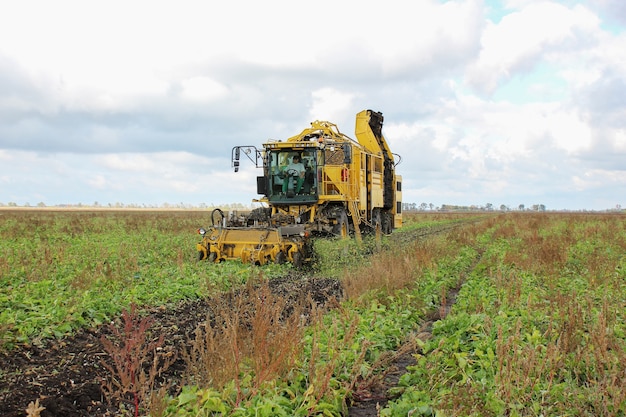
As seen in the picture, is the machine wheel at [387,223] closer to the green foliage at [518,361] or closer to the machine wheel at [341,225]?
the machine wheel at [341,225]

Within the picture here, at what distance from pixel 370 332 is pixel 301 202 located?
9256mm

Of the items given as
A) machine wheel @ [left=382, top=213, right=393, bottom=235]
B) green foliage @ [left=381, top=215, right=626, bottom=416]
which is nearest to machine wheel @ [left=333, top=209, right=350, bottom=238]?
machine wheel @ [left=382, top=213, right=393, bottom=235]

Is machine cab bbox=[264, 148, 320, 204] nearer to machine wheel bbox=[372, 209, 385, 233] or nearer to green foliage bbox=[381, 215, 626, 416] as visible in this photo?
machine wheel bbox=[372, 209, 385, 233]

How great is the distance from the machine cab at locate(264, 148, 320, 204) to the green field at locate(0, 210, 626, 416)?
300cm

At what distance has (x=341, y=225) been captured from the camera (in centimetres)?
1591

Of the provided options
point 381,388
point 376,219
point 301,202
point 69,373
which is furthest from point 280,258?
point 376,219

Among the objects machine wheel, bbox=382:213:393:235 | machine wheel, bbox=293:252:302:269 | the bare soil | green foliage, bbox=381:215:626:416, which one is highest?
machine wheel, bbox=382:213:393:235

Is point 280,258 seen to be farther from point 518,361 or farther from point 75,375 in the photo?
point 518,361

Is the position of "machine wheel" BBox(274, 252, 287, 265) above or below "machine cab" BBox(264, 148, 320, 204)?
below

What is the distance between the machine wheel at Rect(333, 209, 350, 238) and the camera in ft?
52.0

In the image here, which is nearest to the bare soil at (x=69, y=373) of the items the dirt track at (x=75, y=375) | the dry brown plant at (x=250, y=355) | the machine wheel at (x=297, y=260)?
the dirt track at (x=75, y=375)

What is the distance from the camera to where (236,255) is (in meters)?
13.3

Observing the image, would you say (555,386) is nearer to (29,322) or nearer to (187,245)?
(29,322)

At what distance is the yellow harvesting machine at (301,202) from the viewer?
521 inches
